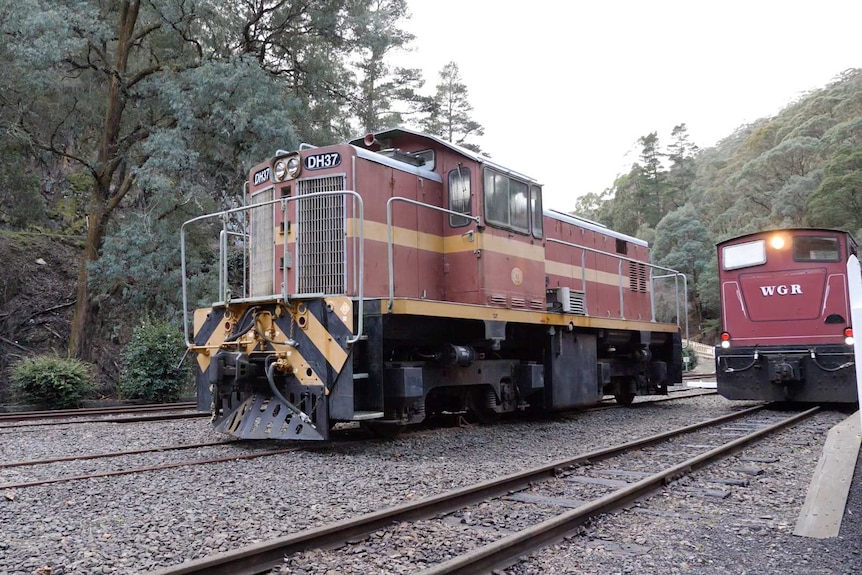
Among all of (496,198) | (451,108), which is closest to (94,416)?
(496,198)

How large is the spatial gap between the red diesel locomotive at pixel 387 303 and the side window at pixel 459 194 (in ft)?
0.05

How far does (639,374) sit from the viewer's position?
36.6 feet

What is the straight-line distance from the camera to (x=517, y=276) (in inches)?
320

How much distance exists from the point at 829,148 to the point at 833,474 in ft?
149

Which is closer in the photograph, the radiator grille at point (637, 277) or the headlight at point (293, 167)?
the headlight at point (293, 167)

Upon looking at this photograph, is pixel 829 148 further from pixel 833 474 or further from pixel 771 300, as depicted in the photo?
pixel 833 474

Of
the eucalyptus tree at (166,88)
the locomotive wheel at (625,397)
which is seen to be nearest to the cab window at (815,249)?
the locomotive wheel at (625,397)

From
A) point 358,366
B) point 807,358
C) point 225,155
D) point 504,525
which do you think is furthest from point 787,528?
point 225,155

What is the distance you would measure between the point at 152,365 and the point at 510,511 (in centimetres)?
1010

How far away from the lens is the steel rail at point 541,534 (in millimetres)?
2955

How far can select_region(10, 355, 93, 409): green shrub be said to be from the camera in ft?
36.1

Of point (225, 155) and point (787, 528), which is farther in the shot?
point (225, 155)

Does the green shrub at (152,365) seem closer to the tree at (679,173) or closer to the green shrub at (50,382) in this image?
the green shrub at (50,382)

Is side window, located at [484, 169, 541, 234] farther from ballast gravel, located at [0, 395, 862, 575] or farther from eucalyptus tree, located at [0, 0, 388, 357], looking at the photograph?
eucalyptus tree, located at [0, 0, 388, 357]
